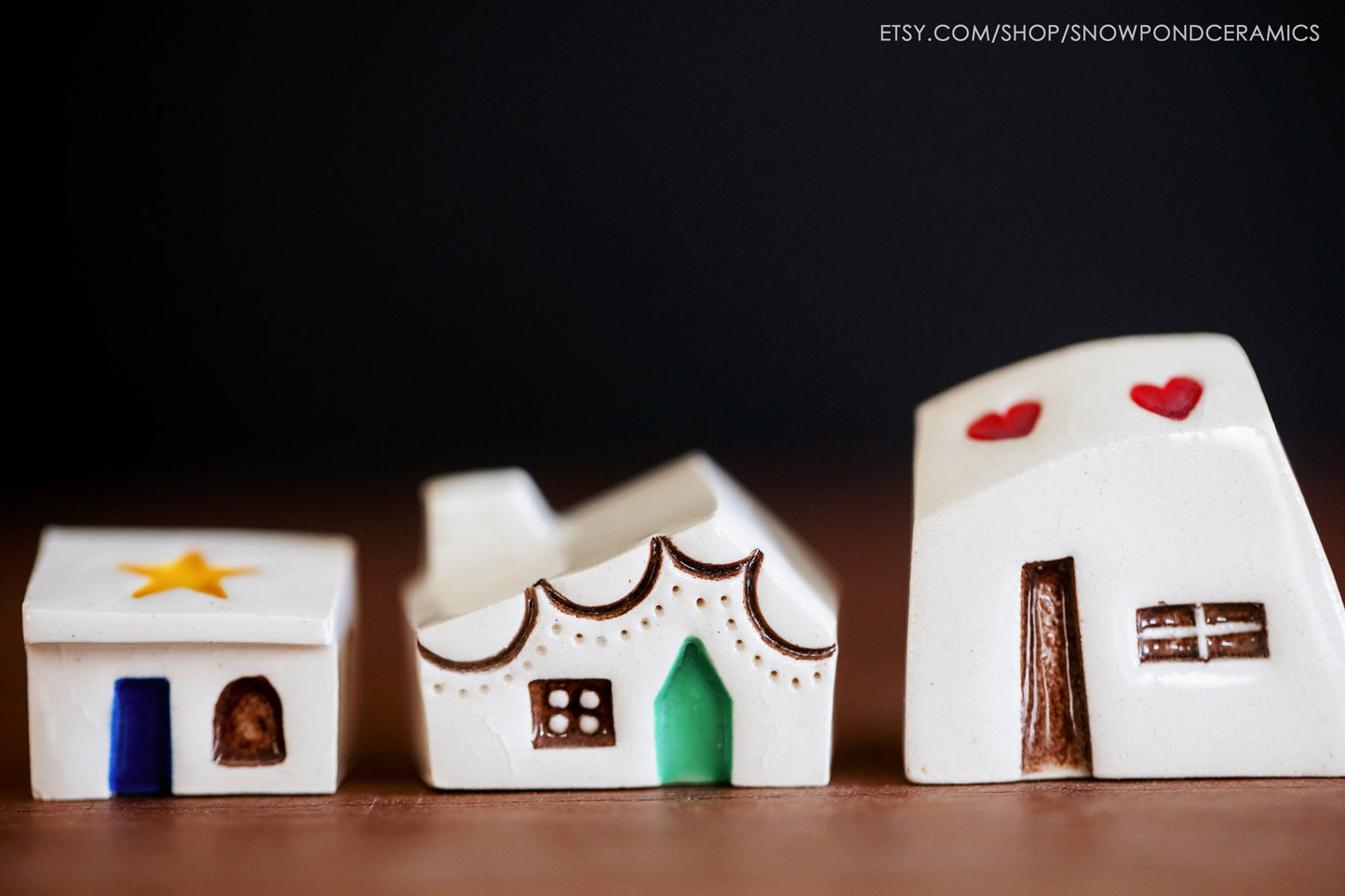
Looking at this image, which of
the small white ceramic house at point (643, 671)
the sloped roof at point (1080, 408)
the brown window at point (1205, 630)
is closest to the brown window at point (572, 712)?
the small white ceramic house at point (643, 671)

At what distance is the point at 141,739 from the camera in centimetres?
138

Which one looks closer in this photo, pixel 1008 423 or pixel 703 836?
pixel 703 836

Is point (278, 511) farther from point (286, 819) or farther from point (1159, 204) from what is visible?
point (1159, 204)

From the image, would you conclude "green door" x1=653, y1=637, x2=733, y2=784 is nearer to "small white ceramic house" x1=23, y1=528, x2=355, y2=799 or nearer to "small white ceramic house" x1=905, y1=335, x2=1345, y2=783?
"small white ceramic house" x1=905, y1=335, x2=1345, y2=783

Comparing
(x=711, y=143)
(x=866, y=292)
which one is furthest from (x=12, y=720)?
(x=866, y=292)

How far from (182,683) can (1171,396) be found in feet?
3.01

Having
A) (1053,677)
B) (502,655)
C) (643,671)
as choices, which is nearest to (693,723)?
(643,671)

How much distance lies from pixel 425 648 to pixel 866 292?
1.83 m

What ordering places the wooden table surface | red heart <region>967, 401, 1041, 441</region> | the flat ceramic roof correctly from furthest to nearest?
red heart <region>967, 401, 1041, 441</region>
the flat ceramic roof
the wooden table surface

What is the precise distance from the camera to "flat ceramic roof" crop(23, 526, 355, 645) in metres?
1.33

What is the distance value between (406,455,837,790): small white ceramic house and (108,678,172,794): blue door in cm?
23

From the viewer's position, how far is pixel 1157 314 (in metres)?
2.95

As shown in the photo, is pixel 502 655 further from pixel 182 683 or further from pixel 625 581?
pixel 182 683

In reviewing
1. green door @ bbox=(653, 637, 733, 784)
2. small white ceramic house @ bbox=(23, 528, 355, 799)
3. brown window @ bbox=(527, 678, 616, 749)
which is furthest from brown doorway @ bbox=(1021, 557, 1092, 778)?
small white ceramic house @ bbox=(23, 528, 355, 799)
